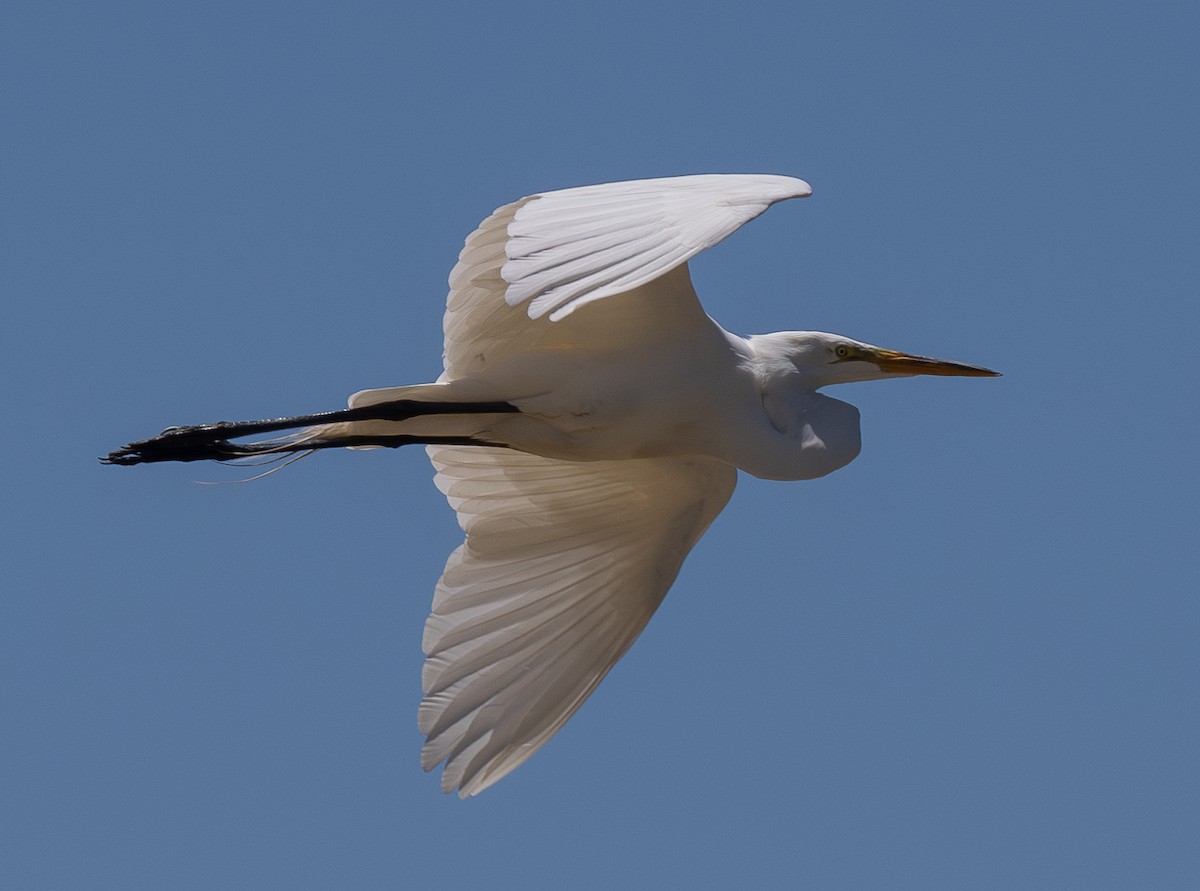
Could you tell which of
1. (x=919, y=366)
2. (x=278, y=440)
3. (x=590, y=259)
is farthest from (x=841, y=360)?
(x=590, y=259)

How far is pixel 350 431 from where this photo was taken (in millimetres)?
8086

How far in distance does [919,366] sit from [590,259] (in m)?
3.11

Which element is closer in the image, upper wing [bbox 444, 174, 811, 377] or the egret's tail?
upper wing [bbox 444, 174, 811, 377]

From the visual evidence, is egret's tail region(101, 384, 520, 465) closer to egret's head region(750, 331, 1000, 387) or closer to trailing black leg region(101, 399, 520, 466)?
trailing black leg region(101, 399, 520, 466)

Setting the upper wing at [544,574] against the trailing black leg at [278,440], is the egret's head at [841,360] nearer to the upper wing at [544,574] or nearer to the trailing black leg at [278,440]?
the upper wing at [544,574]

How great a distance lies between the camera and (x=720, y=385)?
784 cm

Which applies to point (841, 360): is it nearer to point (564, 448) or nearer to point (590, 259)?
point (564, 448)

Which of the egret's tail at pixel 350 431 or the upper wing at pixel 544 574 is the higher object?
the egret's tail at pixel 350 431

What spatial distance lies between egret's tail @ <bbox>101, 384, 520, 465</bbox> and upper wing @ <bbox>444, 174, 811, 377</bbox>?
7.0 inches

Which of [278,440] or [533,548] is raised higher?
[278,440]

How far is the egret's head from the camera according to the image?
27.1 ft

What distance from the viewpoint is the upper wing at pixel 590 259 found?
5883 mm

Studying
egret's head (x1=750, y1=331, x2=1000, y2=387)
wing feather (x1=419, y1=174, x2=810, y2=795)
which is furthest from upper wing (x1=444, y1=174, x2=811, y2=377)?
egret's head (x1=750, y1=331, x2=1000, y2=387)

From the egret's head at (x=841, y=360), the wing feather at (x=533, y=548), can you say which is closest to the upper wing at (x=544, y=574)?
the wing feather at (x=533, y=548)
